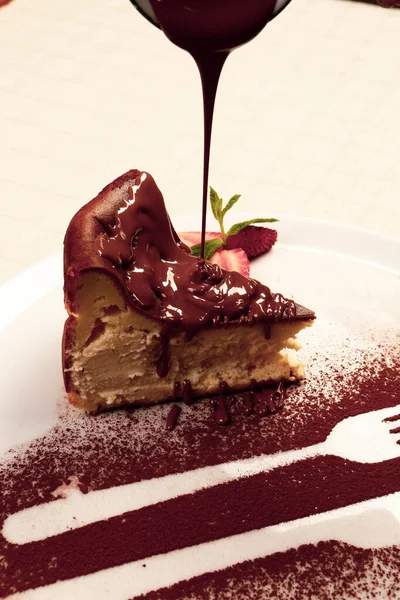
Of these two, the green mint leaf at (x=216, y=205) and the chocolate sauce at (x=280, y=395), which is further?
the green mint leaf at (x=216, y=205)

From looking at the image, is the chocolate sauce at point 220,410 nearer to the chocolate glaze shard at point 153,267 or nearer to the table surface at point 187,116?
the chocolate glaze shard at point 153,267

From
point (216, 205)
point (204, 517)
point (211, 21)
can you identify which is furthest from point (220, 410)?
point (211, 21)

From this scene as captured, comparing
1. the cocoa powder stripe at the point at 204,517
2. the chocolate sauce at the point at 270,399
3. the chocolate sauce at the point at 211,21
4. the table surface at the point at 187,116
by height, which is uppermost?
the chocolate sauce at the point at 211,21

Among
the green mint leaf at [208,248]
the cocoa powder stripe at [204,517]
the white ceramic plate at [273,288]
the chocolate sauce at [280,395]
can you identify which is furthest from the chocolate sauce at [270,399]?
the green mint leaf at [208,248]

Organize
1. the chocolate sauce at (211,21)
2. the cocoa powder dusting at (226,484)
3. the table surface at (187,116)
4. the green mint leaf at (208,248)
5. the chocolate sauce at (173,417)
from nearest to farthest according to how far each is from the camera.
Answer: the chocolate sauce at (211,21), the cocoa powder dusting at (226,484), the chocolate sauce at (173,417), the green mint leaf at (208,248), the table surface at (187,116)

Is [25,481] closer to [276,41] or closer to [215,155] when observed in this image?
[215,155]

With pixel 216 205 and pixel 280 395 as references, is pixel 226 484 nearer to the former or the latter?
pixel 280 395

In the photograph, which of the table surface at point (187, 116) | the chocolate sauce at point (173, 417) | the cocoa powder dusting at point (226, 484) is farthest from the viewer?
the table surface at point (187, 116)
